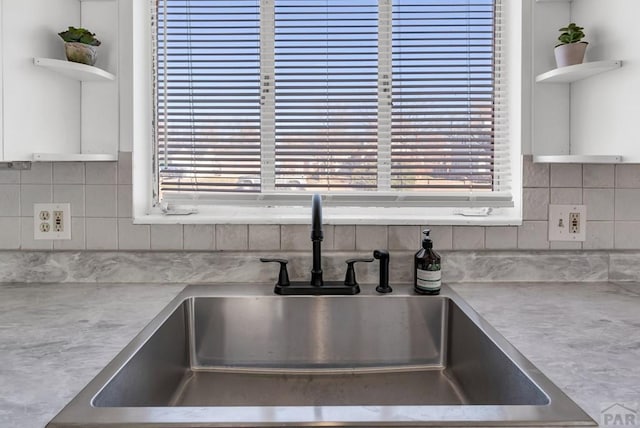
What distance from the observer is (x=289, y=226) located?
149 centimetres

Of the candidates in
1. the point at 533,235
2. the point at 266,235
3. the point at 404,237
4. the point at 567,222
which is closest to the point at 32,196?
the point at 266,235

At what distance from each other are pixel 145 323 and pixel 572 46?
1378 millimetres

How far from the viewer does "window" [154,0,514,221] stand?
1.64m

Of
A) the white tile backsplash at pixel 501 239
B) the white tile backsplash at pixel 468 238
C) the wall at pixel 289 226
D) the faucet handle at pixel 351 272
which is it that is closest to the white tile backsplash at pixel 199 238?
the wall at pixel 289 226

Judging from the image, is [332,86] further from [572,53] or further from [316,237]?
[572,53]

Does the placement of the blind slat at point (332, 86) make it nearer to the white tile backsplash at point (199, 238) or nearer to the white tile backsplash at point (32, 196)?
the white tile backsplash at point (199, 238)

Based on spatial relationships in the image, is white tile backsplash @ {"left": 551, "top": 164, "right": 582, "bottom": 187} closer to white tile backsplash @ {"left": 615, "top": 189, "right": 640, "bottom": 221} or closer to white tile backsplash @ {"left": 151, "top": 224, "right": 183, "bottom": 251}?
white tile backsplash @ {"left": 615, "top": 189, "right": 640, "bottom": 221}

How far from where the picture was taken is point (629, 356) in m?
0.88

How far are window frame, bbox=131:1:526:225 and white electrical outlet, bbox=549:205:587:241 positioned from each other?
0.11m

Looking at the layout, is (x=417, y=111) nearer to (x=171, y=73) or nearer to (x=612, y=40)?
(x=612, y=40)

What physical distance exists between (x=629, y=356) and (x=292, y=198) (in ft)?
3.53

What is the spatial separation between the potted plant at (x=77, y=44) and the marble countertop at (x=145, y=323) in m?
0.68

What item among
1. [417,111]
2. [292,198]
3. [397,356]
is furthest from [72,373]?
[417,111]

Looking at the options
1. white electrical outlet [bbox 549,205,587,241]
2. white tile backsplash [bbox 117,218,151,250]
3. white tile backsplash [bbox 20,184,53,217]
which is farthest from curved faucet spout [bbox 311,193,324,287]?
white tile backsplash [bbox 20,184,53,217]
